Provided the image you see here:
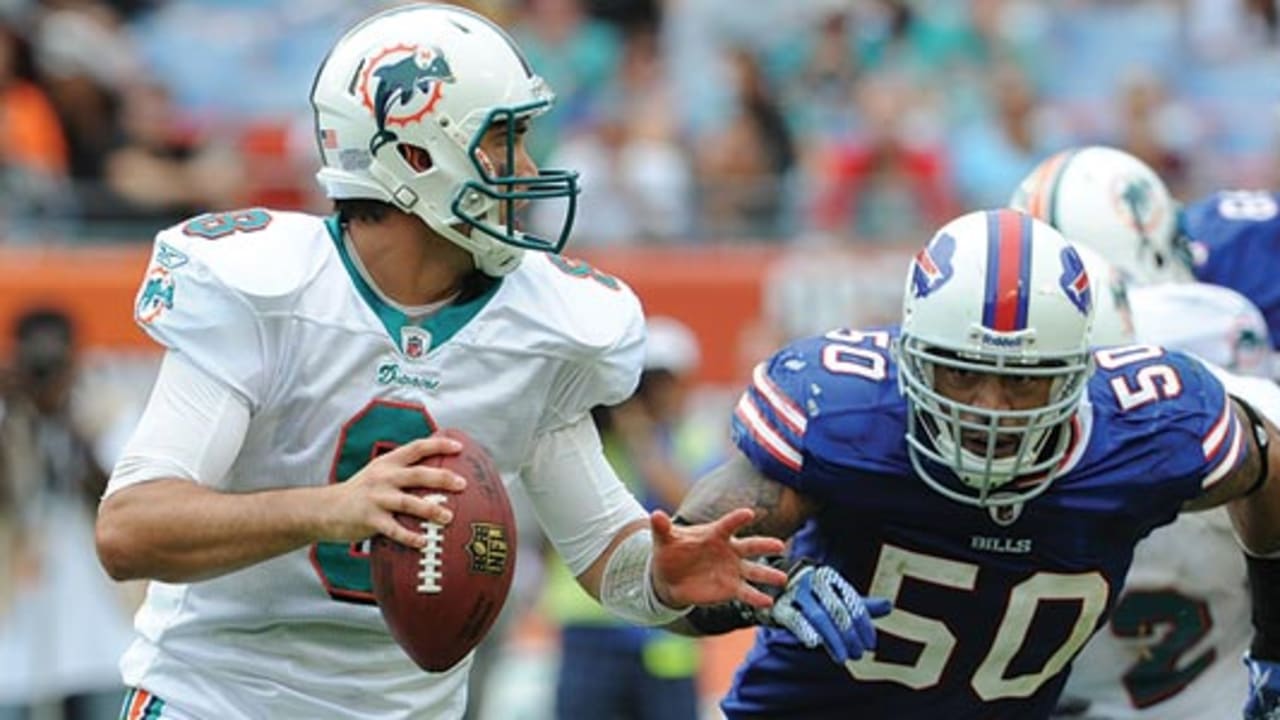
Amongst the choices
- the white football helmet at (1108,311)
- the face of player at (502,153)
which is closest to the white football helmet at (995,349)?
the white football helmet at (1108,311)

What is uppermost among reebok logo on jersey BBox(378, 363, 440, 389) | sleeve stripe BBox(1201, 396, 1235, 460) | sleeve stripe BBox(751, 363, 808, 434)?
reebok logo on jersey BBox(378, 363, 440, 389)

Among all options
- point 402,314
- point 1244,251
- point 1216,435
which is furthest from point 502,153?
point 1244,251

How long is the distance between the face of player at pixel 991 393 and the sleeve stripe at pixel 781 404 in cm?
23

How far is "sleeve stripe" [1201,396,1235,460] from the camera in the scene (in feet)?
13.3

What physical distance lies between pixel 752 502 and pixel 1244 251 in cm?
241

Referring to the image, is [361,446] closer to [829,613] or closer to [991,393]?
[829,613]

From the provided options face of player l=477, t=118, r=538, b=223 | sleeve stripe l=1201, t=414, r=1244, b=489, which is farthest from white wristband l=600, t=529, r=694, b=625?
sleeve stripe l=1201, t=414, r=1244, b=489

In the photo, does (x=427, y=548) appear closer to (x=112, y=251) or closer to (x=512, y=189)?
(x=512, y=189)

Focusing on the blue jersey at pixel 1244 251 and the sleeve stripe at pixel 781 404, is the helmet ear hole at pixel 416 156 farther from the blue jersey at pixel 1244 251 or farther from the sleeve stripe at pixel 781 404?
the blue jersey at pixel 1244 251

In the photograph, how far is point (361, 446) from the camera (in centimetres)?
378

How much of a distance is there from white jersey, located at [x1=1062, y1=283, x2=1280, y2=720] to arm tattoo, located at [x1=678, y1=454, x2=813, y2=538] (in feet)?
3.05

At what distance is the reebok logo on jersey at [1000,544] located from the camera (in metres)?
4.03

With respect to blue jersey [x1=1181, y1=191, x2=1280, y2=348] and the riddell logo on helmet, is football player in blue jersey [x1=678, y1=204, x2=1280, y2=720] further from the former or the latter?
→ blue jersey [x1=1181, y1=191, x2=1280, y2=348]

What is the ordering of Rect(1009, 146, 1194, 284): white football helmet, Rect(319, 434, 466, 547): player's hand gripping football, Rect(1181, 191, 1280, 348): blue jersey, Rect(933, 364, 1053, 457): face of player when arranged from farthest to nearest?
Rect(1181, 191, 1280, 348): blue jersey
Rect(1009, 146, 1194, 284): white football helmet
Rect(933, 364, 1053, 457): face of player
Rect(319, 434, 466, 547): player's hand gripping football
